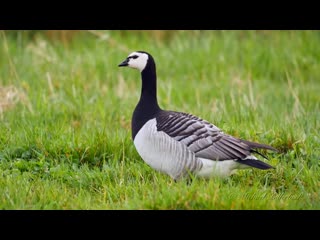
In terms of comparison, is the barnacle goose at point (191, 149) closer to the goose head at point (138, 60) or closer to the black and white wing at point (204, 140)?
the black and white wing at point (204, 140)

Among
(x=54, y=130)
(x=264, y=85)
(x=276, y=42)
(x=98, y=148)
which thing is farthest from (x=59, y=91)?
(x=276, y=42)

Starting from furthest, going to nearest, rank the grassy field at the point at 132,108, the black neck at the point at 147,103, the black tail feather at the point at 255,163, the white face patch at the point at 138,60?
the white face patch at the point at 138,60
the black neck at the point at 147,103
the black tail feather at the point at 255,163
the grassy field at the point at 132,108

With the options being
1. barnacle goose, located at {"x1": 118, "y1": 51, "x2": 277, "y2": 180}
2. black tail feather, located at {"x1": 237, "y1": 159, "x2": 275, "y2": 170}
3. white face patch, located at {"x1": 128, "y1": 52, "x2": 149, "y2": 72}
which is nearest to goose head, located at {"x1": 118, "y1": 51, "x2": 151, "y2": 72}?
white face patch, located at {"x1": 128, "y1": 52, "x2": 149, "y2": 72}

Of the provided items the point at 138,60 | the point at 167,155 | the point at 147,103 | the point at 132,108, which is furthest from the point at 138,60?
the point at 132,108

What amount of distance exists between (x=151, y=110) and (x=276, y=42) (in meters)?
5.90

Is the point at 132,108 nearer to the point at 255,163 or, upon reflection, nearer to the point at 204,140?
the point at 204,140

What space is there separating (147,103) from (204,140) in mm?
960

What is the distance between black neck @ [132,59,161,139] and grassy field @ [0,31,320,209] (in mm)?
465

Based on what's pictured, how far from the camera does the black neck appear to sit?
6781 millimetres

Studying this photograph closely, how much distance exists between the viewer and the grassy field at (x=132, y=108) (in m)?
5.84

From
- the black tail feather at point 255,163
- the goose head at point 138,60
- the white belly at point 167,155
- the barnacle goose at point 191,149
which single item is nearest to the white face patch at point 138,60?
the goose head at point 138,60

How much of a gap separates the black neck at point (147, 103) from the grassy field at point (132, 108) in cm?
46

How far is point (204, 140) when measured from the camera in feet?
20.7

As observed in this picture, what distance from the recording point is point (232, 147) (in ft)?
20.4
